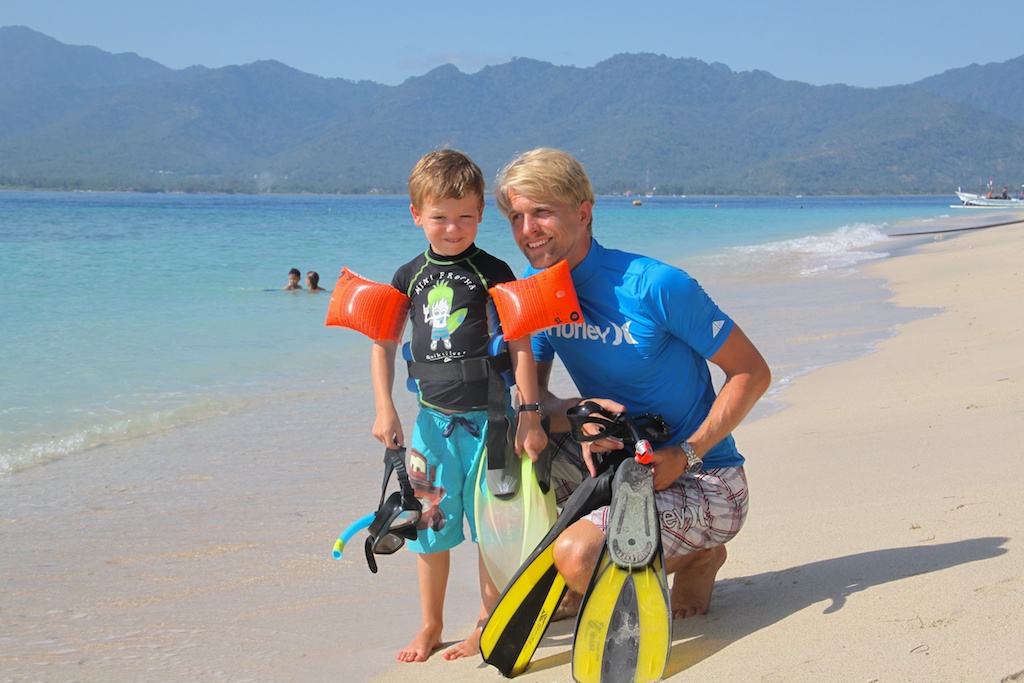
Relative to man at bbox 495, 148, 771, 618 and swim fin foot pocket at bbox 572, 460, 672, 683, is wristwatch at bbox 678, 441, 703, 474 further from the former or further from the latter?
swim fin foot pocket at bbox 572, 460, 672, 683

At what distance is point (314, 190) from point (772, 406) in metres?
177

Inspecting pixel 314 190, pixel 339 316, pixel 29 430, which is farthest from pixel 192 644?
pixel 314 190

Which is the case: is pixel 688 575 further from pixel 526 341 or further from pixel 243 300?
pixel 243 300

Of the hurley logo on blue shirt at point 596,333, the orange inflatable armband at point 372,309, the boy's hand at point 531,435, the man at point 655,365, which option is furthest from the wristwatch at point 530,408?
the orange inflatable armband at point 372,309

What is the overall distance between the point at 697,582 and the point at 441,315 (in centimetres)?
117

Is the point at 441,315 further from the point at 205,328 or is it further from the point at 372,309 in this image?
the point at 205,328

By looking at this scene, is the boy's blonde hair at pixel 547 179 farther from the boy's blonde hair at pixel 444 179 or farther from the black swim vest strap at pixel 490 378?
the black swim vest strap at pixel 490 378

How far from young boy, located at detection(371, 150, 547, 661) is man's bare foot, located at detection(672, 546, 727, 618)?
595mm

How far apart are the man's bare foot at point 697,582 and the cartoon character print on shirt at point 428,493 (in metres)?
0.79

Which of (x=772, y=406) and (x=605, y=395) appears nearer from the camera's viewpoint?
(x=605, y=395)

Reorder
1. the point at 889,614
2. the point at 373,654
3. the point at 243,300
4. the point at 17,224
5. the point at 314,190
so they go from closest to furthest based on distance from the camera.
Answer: the point at 889,614
the point at 373,654
the point at 243,300
the point at 17,224
the point at 314,190

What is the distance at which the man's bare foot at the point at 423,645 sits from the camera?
305cm

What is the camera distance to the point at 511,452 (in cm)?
294

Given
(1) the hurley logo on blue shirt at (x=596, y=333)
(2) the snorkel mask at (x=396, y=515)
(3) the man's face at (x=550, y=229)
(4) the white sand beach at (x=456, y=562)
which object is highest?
(3) the man's face at (x=550, y=229)
